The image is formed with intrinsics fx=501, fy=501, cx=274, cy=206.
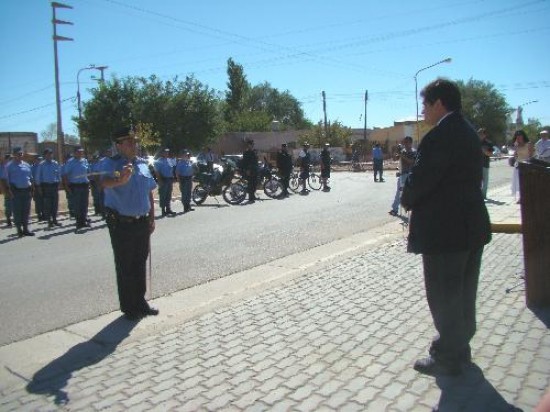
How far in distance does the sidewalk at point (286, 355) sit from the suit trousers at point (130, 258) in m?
0.26

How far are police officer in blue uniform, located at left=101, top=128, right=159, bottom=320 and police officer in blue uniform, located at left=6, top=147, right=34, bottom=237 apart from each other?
773cm

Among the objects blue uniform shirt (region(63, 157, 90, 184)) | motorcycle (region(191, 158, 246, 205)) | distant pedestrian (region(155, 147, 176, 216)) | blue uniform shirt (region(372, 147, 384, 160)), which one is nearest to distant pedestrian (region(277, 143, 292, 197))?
motorcycle (region(191, 158, 246, 205))

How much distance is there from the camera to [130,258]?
16.4 feet

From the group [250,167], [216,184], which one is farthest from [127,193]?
[216,184]

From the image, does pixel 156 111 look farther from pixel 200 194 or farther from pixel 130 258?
pixel 130 258

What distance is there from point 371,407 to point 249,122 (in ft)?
251

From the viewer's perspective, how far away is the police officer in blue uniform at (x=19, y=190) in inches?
457

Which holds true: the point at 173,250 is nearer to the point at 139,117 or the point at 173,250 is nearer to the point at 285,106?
the point at 139,117

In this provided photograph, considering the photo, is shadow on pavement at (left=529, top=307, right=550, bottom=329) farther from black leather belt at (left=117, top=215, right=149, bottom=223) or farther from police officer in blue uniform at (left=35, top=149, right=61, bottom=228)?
police officer in blue uniform at (left=35, top=149, right=61, bottom=228)

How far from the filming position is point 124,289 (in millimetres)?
5047

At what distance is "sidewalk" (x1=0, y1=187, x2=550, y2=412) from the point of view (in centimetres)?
333

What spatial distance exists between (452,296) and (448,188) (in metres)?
0.75

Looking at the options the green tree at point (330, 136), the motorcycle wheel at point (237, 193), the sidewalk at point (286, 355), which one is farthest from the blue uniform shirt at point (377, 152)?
the green tree at point (330, 136)

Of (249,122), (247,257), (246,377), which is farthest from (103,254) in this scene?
(249,122)
